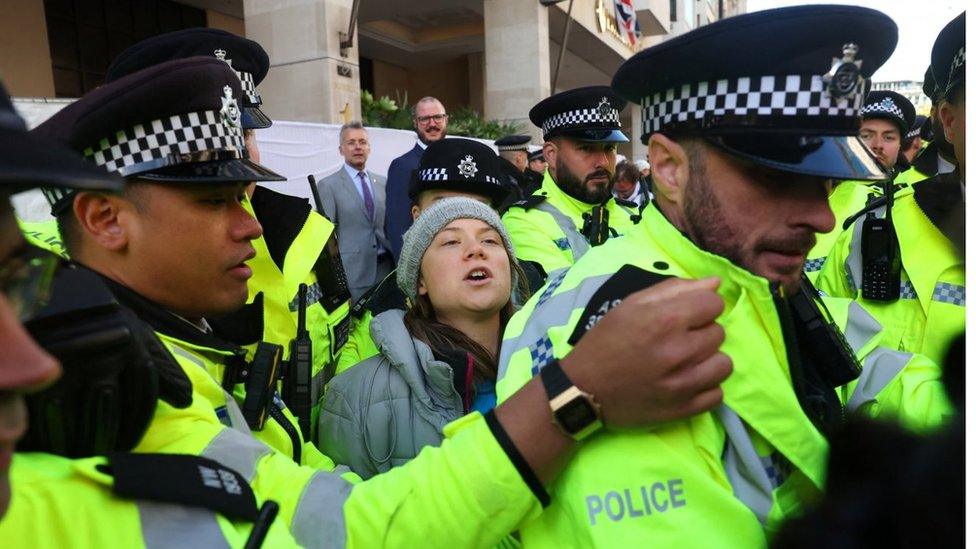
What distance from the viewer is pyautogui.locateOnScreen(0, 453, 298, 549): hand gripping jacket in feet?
3.11

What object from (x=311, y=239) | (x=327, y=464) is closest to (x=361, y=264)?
(x=311, y=239)

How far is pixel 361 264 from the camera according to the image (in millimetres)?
5629

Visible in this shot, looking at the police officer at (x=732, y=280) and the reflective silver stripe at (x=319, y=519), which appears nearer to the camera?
the police officer at (x=732, y=280)

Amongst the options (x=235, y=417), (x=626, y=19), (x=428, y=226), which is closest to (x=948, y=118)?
(x=428, y=226)

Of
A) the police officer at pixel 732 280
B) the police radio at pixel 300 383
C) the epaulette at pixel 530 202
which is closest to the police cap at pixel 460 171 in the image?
the epaulette at pixel 530 202

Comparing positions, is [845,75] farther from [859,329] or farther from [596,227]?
[596,227]

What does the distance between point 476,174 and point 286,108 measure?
19.9 feet

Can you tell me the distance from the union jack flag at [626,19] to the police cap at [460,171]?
1547cm

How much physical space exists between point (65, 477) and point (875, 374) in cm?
164

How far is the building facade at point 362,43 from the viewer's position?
29.7ft

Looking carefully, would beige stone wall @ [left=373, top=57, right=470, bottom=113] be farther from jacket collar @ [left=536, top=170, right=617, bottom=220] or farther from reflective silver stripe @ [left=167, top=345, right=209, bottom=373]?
reflective silver stripe @ [left=167, top=345, right=209, bottom=373]

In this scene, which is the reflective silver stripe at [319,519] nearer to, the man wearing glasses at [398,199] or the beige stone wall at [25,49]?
the man wearing glasses at [398,199]

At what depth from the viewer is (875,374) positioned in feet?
5.57

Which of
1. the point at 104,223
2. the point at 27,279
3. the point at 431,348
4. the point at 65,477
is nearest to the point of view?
the point at 27,279
